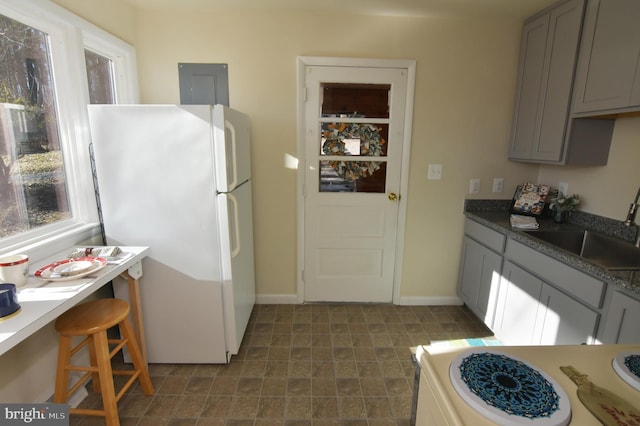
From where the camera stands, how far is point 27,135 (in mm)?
1664

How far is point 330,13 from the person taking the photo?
2457 mm

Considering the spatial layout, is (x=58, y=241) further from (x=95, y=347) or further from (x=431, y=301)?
(x=431, y=301)

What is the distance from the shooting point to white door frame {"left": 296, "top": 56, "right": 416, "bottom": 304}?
2.51 m

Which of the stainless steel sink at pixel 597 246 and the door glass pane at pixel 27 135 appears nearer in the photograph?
the door glass pane at pixel 27 135

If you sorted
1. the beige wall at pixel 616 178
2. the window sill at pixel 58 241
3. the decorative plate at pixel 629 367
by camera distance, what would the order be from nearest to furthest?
the decorative plate at pixel 629 367, the window sill at pixel 58 241, the beige wall at pixel 616 178

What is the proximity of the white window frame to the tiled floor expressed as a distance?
96 centimetres

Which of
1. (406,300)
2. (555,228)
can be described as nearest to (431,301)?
(406,300)

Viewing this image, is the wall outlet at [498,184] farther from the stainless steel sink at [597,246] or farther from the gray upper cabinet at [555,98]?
the stainless steel sink at [597,246]

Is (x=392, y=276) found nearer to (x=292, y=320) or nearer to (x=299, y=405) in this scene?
(x=292, y=320)

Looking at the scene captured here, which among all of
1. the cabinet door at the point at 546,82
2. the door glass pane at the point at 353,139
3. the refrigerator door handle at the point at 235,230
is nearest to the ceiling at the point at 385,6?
the cabinet door at the point at 546,82

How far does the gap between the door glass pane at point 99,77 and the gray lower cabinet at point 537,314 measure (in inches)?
120

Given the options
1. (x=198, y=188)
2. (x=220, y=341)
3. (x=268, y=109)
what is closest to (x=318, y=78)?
(x=268, y=109)

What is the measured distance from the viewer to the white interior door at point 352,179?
2.59 m

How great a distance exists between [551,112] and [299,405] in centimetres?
254
